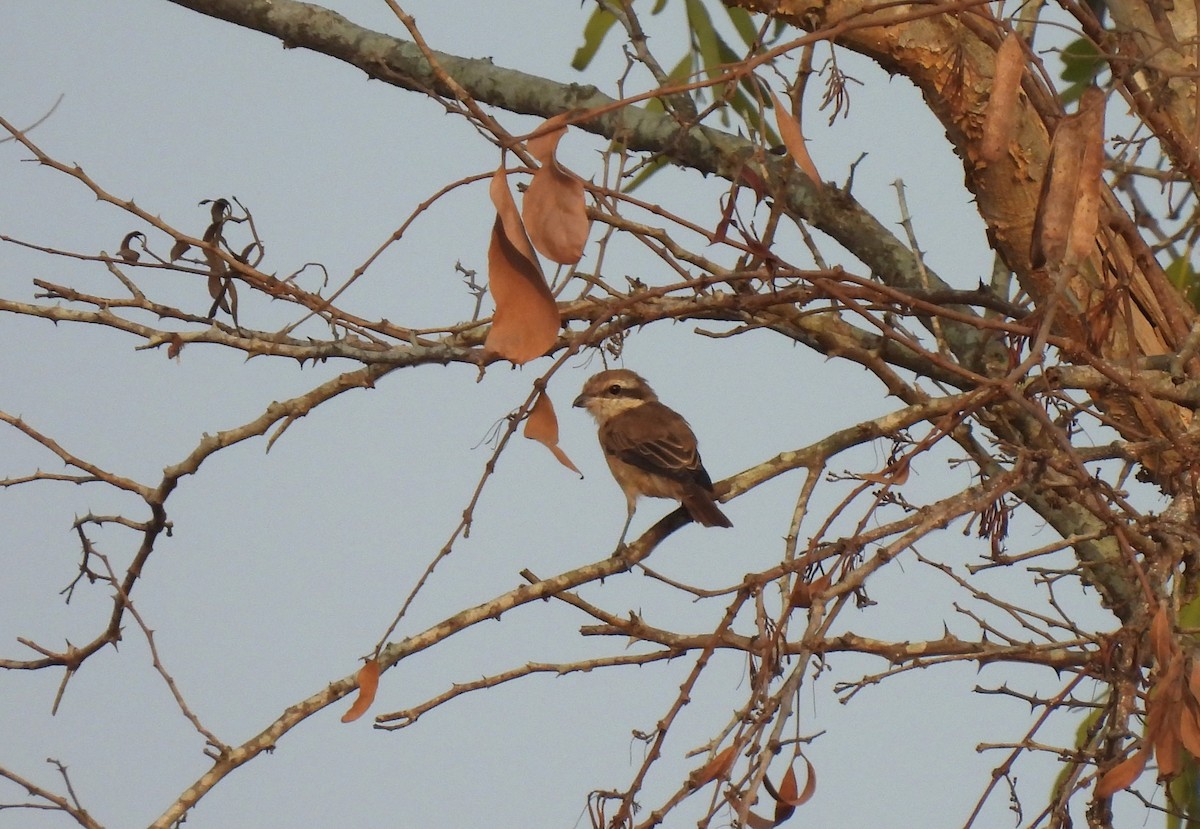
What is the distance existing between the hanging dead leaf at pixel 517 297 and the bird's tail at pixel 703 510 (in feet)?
8.22

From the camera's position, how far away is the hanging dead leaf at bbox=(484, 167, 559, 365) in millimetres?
1646

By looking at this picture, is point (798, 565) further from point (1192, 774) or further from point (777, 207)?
point (1192, 774)

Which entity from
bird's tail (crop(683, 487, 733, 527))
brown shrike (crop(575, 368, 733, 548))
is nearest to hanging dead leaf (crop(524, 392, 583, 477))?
brown shrike (crop(575, 368, 733, 548))

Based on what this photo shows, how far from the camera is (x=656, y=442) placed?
16.1 ft

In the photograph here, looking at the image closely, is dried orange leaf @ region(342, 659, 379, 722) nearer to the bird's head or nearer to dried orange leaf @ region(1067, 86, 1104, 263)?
dried orange leaf @ region(1067, 86, 1104, 263)

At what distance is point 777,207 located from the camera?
2219 millimetres

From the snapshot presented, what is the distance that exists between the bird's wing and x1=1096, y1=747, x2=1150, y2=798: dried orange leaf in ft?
7.82

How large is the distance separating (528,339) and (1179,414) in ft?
8.87

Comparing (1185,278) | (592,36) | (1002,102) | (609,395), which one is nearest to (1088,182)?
(1002,102)

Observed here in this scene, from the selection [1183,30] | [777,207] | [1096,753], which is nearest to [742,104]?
[1183,30]

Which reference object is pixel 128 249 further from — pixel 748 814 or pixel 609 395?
pixel 609 395

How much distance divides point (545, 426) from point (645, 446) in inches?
114

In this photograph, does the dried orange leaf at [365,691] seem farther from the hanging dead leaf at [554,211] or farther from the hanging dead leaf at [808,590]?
the hanging dead leaf at [554,211]

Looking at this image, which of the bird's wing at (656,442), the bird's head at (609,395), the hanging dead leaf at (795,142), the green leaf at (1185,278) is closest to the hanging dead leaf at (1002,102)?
the hanging dead leaf at (795,142)
